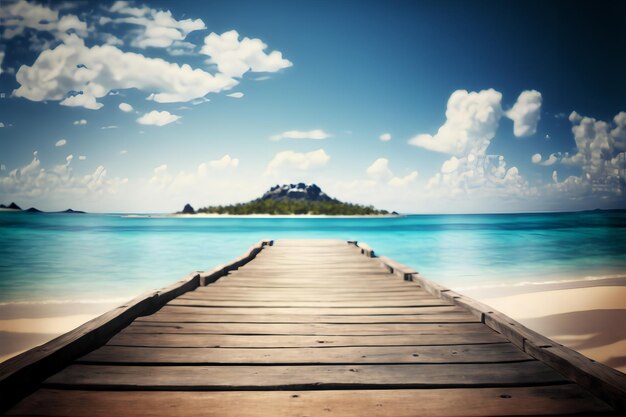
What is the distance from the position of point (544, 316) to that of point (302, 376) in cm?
852

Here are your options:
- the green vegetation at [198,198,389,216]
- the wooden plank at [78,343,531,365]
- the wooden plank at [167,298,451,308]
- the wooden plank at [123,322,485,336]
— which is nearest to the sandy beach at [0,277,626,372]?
the wooden plank at [167,298,451,308]

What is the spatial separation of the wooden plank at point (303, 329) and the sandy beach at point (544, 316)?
4.68 metres

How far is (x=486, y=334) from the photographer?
3.10 m

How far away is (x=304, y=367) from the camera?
96.5 inches

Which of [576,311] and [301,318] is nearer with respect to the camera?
[301,318]

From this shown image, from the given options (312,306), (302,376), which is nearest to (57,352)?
(302,376)

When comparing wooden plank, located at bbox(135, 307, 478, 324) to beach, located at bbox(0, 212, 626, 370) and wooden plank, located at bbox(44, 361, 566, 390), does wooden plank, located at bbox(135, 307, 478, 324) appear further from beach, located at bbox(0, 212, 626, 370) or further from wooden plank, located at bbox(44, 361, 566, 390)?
beach, located at bbox(0, 212, 626, 370)

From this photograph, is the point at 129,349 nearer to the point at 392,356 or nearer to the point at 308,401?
the point at 308,401

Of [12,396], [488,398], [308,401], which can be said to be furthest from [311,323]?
[12,396]

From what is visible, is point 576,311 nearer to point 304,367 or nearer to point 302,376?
point 304,367

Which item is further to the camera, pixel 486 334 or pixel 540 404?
pixel 486 334

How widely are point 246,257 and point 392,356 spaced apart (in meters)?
6.52

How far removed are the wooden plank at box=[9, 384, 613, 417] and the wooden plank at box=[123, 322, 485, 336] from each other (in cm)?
107

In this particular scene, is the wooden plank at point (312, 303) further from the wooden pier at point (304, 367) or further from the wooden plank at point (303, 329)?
the wooden plank at point (303, 329)
